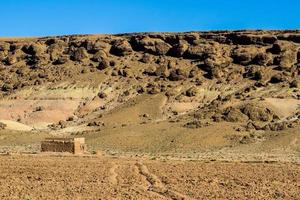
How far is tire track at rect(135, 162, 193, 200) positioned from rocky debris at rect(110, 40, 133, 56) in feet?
177

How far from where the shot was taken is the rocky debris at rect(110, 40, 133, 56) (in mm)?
87000

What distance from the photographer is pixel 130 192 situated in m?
23.9

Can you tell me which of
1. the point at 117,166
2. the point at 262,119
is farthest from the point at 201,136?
the point at 117,166

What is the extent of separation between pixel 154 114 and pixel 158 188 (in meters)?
43.0

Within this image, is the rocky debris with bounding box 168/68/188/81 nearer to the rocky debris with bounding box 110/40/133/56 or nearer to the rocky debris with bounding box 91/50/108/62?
the rocky debris with bounding box 110/40/133/56

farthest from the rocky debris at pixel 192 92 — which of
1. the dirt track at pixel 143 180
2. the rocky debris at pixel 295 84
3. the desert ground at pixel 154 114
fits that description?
the dirt track at pixel 143 180

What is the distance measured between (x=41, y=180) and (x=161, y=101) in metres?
44.0

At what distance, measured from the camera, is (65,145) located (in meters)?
48.8

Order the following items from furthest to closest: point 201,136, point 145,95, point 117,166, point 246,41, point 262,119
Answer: point 246,41 → point 145,95 → point 262,119 → point 201,136 → point 117,166

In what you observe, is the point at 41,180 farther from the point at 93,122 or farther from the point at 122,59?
the point at 122,59

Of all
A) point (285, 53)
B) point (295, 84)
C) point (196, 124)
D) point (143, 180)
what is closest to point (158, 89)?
point (285, 53)

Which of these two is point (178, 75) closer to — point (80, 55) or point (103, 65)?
point (103, 65)

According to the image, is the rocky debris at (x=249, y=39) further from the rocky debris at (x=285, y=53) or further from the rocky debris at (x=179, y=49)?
the rocky debris at (x=179, y=49)

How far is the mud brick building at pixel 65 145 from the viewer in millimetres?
48344
